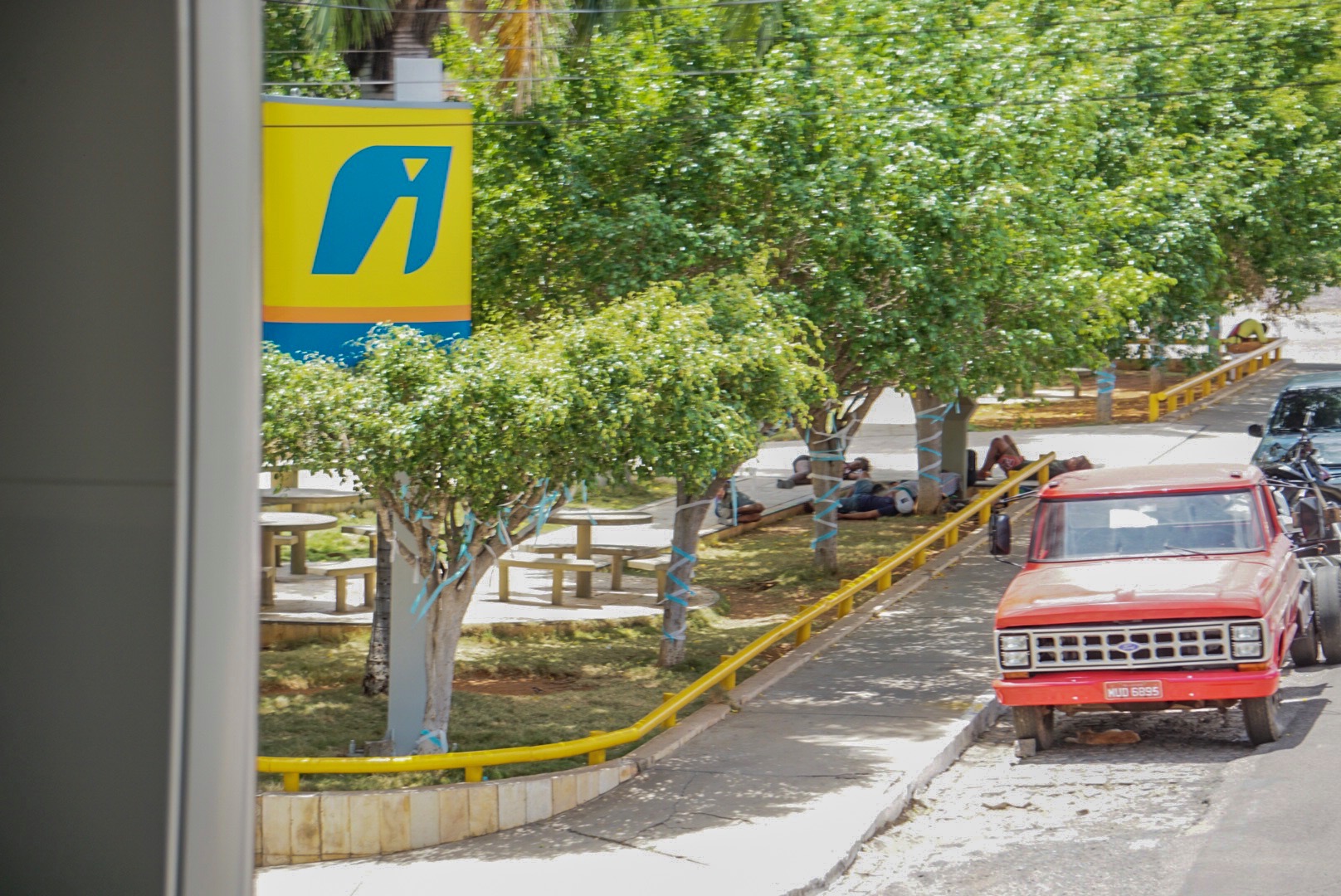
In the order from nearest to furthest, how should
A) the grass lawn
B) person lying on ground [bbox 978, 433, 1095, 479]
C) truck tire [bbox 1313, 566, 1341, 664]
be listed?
the grass lawn
truck tire [bbox 1313, 566, 1341, 664]
person lying on ground [bbox 978, 433, 1095, 479]

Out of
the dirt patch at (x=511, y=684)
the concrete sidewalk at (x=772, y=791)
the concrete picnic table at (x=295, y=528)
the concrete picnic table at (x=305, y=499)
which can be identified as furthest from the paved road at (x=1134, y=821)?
the concrete picnic table at (x=305, y=499)

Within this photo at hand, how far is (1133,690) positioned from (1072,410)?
77.3 feet

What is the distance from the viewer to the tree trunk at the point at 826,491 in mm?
17562

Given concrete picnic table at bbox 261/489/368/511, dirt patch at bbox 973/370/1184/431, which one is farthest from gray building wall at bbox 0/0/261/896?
dirt patch at bbox 973/370/1184/431

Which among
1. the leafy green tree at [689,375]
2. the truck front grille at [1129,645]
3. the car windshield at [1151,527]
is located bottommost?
the truck front grille at [1129,645]

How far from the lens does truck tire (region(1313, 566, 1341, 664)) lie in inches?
471

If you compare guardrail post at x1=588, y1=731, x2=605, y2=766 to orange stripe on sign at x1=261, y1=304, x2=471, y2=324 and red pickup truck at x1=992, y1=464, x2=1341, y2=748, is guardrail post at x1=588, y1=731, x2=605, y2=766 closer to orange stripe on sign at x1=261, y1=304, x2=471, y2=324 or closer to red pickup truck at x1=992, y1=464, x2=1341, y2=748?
red pickup truck at x1=992, y1=464, x2=1341, y2=748

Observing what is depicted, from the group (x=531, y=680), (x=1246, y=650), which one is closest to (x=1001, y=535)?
(x=1246, y=650)

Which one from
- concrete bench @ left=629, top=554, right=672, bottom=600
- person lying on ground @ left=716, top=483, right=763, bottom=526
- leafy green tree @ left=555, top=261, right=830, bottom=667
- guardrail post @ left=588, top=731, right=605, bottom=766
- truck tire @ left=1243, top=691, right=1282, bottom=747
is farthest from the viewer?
person lying on ground @ left=716, top=483, right=763, bottom=526

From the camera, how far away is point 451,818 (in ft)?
30.8

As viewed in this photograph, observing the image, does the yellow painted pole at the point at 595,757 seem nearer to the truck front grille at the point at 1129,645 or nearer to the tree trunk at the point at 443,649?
the tree trunk at the point at 443,649

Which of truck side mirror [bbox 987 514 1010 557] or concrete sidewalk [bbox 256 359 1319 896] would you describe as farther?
truck side mirror [bbox 987 514 1010 557]

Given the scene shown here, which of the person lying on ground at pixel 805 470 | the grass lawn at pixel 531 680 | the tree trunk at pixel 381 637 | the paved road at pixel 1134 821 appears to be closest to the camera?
the paved road at pixel 1134 821

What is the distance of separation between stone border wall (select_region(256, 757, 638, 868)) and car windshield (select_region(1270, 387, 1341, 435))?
1191 centimetres
